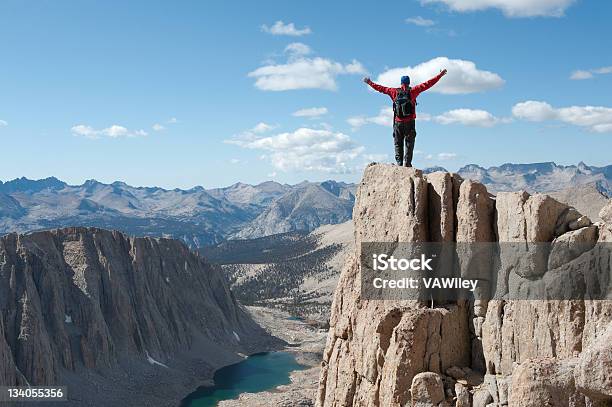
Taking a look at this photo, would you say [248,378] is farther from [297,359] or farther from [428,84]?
[428,84]

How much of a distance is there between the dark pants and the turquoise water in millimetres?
84255

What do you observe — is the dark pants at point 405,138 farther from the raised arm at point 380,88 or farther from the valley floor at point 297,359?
the valley floor at point 297,359

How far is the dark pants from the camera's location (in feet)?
72.0

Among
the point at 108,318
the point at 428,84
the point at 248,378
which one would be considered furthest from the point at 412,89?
the point at 248,378

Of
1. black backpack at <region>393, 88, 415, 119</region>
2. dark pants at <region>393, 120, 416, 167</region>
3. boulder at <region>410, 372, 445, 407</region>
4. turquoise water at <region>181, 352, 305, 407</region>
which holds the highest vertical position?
black backpack at <region>393, 88, 415, 119</region>

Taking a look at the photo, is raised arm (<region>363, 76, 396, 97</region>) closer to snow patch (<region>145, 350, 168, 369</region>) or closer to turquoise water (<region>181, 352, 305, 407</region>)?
turquoise water (<region>181, 352, 305, 407</region>)

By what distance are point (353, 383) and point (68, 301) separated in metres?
85.5

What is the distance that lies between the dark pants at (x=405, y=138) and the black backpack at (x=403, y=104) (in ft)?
1.31

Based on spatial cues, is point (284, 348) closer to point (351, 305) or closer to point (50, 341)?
point (50, 341)

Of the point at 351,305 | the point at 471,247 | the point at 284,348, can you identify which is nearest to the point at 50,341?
the point at 284,348

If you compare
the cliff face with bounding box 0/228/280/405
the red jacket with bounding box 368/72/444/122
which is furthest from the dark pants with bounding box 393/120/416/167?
the cliff face with bounding box 0/228/280/405

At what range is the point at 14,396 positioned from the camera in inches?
2790

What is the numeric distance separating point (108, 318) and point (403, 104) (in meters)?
93.8

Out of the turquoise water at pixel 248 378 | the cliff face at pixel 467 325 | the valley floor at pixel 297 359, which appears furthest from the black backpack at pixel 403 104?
the turquoise water at pixel 248 378
